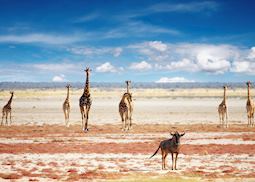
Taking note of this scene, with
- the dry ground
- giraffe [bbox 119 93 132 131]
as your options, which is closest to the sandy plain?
the dry ground

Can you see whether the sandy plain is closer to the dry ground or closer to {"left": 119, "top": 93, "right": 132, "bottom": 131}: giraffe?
the dry ground

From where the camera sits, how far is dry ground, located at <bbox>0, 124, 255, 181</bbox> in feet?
50.9

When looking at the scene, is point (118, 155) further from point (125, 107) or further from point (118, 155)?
point (125, 107)

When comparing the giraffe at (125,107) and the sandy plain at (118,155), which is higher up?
the giraffe at (125,107)

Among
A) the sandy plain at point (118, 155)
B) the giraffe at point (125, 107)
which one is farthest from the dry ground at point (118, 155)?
the giraffe at point (125, 107)

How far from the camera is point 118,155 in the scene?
814 inches

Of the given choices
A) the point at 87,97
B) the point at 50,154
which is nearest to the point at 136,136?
the point at 87,97

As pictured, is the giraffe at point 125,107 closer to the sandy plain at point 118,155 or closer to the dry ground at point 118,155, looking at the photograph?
the dry ground at point 118,155

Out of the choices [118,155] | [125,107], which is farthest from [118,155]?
[125,107]

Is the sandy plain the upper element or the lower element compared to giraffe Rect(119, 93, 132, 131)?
lower

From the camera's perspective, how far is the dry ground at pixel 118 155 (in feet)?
50.9

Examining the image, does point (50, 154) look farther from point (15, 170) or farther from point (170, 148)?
point (170, 148)

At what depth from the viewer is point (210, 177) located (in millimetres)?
15094

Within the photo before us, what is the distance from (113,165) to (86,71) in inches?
669
